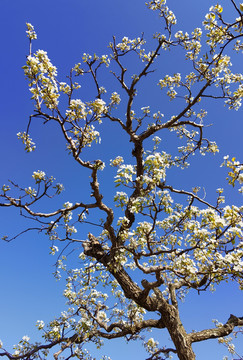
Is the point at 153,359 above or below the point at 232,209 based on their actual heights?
below

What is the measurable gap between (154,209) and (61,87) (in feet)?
13.2

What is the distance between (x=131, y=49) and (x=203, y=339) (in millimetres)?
10781

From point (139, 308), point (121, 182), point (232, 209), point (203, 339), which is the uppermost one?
point (121, 182)

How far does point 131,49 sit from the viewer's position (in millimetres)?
10047

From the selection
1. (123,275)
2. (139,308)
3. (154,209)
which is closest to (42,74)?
(154,209)

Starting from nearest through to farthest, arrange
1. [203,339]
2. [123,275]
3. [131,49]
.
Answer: [203,339] → [123,275] → [131,49]

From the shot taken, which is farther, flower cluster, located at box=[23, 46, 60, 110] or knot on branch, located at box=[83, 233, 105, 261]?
knot on branch, located at box=[83, 233, 105, 261]

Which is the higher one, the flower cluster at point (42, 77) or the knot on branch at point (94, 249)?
the flower cluster at point (42, 77)

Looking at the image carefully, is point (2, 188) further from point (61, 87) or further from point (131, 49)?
point (131, 49)

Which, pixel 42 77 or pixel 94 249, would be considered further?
pixel 94 249

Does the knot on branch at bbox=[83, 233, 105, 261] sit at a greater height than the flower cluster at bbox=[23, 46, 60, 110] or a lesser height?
lesser

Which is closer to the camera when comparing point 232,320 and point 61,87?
point 61,87

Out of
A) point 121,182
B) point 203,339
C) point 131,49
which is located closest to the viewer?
point 121,182

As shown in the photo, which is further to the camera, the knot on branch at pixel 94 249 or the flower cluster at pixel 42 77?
the knot on branch at pixel 94 249
